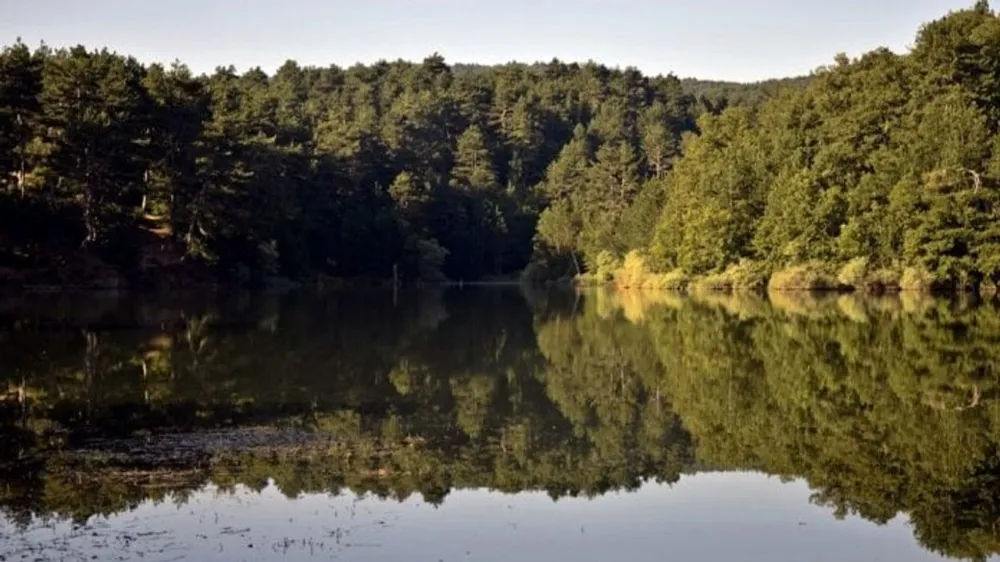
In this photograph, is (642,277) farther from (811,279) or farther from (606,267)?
(811,279)

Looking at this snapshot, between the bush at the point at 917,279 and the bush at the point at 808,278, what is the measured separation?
641 centimetres

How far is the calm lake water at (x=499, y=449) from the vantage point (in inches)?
492

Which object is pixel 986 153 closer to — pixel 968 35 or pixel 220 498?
pixel 968 35

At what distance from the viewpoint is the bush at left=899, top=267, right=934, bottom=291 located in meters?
69.2

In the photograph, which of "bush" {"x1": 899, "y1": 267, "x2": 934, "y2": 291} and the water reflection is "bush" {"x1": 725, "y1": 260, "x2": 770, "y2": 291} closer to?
"bush" {"x1": 899, "y1": 267, "x2": 934, "y2": 291}

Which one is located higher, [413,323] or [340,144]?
[340,144]

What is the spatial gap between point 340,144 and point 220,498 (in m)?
106

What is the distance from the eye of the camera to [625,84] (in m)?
164

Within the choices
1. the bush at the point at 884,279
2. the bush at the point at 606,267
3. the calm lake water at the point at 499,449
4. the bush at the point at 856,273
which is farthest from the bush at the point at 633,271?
the calm lake water at the point at 499,449

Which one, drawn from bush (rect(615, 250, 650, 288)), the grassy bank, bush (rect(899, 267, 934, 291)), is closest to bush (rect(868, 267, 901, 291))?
the grassy bank

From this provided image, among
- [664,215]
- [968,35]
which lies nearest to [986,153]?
[968,35]

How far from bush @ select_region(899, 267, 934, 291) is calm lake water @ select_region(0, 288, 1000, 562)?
117 feet

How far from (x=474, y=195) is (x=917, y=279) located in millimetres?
A: 68482

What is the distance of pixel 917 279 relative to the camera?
228 ft
